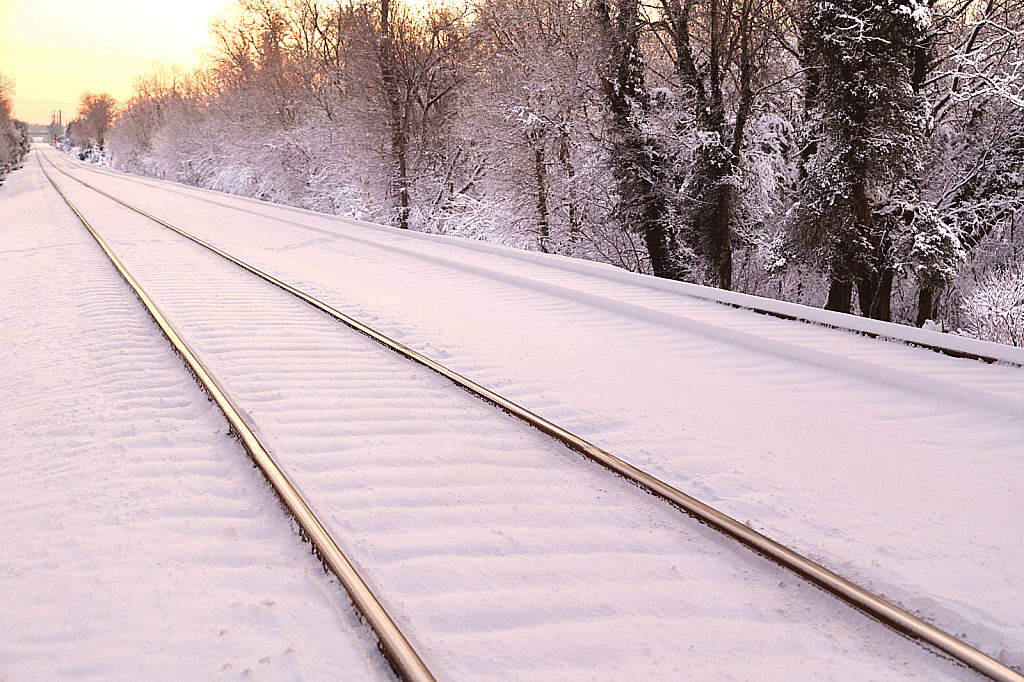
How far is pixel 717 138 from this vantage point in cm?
1978

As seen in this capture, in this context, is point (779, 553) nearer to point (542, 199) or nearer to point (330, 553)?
point (330, 553)

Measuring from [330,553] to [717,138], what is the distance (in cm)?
1875

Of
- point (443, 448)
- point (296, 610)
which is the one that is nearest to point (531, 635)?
point (296, 610)

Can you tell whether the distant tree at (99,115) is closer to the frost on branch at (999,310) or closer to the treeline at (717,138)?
the treeline at (717,138)

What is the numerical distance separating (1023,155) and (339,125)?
26.9 m

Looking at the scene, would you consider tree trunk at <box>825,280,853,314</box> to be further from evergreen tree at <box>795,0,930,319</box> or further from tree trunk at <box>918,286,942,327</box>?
tree trunk at <box>918,286,942,327</box>

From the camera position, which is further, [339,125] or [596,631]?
[339,125]

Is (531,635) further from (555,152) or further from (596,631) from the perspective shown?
(555,152)

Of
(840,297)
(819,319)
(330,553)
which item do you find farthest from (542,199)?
(330,553)

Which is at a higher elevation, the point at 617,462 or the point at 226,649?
the point at 617,462

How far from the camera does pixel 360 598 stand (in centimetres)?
323

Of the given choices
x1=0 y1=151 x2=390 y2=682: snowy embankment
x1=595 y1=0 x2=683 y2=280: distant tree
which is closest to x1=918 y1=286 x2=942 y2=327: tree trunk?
x1=595 y1=0 x2=683 y2=280: distant tree

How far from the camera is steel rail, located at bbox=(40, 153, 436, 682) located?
112 inches

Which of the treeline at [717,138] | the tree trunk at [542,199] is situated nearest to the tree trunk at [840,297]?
the treeline at [717,138]
